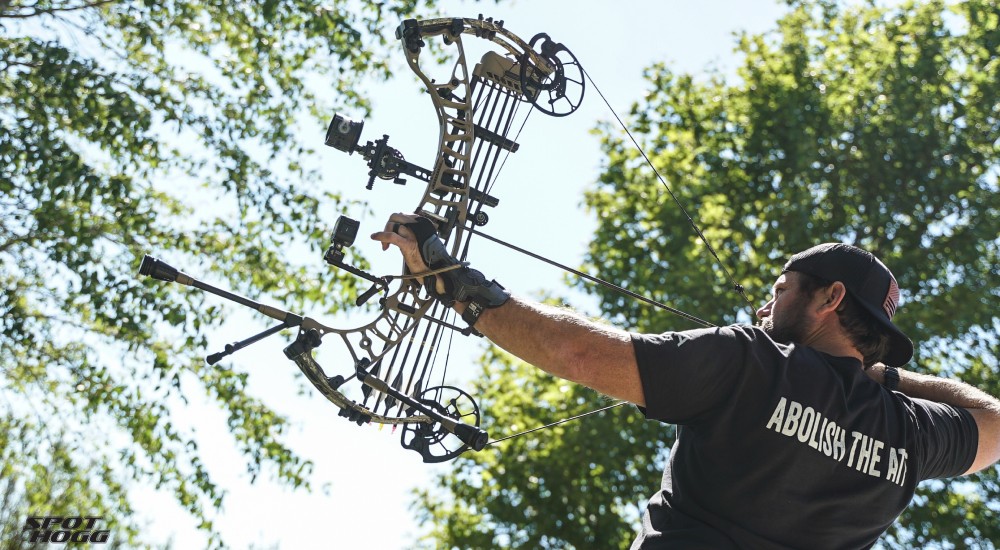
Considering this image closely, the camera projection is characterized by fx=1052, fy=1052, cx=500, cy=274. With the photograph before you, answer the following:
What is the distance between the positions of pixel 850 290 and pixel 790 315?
0.56 feet

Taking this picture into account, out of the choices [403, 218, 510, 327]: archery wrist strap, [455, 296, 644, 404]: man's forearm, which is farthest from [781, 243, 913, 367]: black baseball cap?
[403, 218, 510, 327]: archery wrist strap

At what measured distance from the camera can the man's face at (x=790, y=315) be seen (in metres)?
2.86

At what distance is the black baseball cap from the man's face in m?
0.06

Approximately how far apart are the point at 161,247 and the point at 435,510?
565 centimetres

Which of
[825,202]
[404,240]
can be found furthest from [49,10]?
[825,202]

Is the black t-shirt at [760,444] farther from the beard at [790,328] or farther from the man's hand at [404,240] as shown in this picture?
the man's hand at [404,240]

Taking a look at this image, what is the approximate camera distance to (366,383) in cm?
314

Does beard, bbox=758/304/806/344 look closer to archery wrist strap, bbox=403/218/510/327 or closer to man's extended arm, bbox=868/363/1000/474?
man's extended arm, bbox=868/363/1000/474

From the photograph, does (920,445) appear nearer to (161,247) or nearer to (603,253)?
(161,247)

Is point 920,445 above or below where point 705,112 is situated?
below

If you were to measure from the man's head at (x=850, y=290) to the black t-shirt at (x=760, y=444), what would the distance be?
17cm

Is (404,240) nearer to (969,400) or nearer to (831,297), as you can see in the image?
(831,297)

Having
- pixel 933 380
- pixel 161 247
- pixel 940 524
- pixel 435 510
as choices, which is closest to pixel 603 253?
pixel 435 510

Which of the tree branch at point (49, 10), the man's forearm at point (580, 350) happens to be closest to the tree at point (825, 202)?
the tree branch at point (49, 10)
